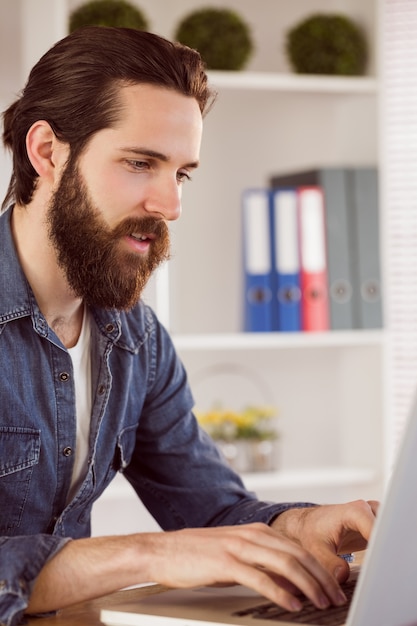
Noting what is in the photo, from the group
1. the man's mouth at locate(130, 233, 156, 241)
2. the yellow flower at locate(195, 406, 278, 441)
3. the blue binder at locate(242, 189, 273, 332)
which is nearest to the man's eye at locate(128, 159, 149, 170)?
the man's mouth at locate(130, 233, 156, 241)

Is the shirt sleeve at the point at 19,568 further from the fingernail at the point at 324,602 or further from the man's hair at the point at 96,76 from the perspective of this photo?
the man's hair at the point at 96,76

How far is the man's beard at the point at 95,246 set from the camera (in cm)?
160

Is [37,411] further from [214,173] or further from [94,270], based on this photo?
[214,173]

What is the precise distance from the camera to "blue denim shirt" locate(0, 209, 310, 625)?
59.1 inches

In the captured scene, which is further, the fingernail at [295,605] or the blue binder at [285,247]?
the blue binder at [285,247]

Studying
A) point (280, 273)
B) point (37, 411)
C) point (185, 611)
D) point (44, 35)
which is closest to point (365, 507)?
point (185, 611)

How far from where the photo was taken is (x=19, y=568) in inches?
44.2

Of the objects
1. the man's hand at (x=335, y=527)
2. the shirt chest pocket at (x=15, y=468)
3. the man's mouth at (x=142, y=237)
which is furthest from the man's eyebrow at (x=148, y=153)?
the man's hand at (x=335, y=527)

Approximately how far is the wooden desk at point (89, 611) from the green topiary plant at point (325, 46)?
207cm

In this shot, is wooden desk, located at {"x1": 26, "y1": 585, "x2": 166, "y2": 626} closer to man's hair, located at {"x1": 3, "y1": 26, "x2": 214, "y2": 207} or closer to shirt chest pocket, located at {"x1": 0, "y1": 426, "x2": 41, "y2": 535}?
shirt chest pocket, located at {"x1": 0, "y1": 426, "x2": 41, "y2": 535}

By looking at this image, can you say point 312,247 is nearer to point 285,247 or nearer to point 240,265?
point 285,247

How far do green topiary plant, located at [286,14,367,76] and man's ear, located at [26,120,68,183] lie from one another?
59.3 inches

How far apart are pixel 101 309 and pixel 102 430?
0.61 feet

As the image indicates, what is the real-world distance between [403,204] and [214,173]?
570mm
